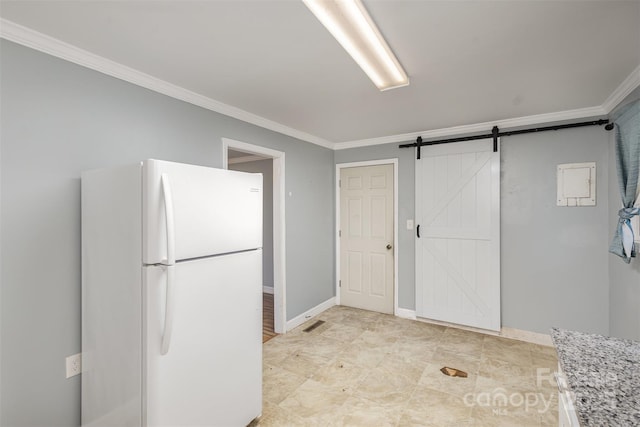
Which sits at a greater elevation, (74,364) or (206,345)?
(206,345)

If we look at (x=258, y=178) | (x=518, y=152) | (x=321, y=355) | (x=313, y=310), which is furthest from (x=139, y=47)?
(x=518, y=152)

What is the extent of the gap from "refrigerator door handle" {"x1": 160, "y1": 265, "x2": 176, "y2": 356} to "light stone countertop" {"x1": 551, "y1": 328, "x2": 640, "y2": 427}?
1.62m

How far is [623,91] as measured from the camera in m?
2.47

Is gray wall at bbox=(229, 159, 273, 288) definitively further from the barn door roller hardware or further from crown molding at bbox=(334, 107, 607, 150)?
the barn door roller hardware

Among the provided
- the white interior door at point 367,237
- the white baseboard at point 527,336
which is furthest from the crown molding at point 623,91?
the white baseboard at point 527,336

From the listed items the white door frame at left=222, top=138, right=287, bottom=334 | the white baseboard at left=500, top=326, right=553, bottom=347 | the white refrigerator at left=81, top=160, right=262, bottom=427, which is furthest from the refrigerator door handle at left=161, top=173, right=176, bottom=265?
the white baseboard at left=500, top=326, right=553, bottom=347

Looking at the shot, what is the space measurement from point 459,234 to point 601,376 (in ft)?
8.89

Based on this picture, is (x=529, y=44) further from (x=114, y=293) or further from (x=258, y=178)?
(x=114, y=293)

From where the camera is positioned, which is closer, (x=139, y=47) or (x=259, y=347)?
(x=139, y=47)

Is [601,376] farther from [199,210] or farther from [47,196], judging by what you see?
[47,196]

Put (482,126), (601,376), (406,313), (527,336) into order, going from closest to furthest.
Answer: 1. (601,376)
2. (527,336)
3. (482,126)
4. (406,313)

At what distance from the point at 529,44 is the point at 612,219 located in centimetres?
208

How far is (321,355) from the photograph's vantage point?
3000 millimetres

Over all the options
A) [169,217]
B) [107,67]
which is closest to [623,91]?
[169,217]
